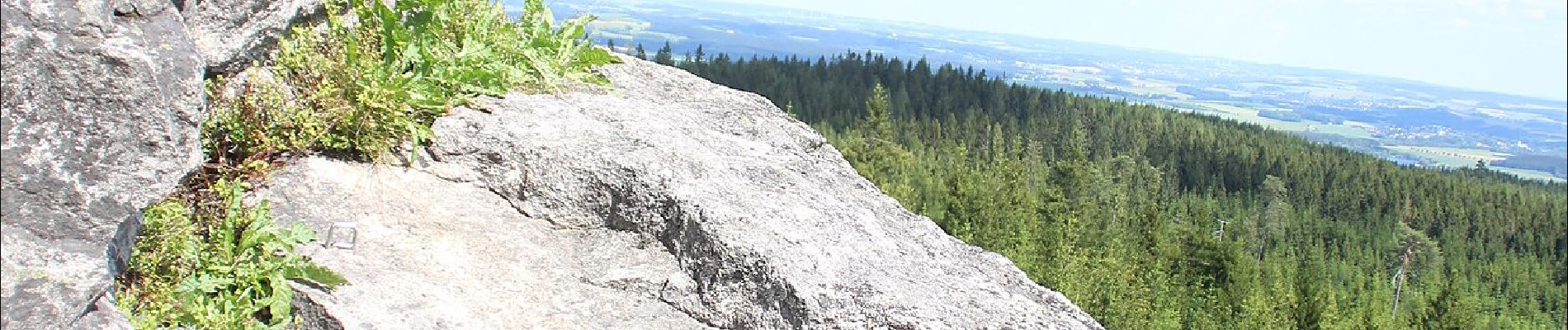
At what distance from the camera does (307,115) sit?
5.44 metres

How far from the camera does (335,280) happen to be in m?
4.68

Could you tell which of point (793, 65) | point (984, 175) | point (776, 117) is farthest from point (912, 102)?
point (776, 117)

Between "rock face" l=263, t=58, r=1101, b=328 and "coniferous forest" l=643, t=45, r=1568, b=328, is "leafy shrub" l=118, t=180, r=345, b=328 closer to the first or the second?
"rock face" l=263, t=58, r=1101, b=328

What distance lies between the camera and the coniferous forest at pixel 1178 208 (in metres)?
72.1

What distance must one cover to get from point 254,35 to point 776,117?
3.61 m

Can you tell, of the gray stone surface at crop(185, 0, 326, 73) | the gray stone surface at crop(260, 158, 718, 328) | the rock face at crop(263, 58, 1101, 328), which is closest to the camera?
the gray stone surface at crop(260, 158, 718, 328)

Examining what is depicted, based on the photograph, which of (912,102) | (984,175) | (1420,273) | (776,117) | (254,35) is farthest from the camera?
(912,102)

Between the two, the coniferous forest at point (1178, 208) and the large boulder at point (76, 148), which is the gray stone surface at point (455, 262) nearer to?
the large boulder at point (76, 148)

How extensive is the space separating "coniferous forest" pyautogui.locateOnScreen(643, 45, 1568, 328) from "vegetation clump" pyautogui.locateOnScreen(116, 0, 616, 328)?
48.9 meters

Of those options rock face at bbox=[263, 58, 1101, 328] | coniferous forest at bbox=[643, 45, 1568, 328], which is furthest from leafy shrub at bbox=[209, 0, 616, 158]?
coniferous forest at bbox=[643, 45, 1568, 328]

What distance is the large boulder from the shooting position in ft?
11.3

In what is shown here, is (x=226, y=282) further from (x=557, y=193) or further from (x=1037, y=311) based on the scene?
(x=1037, y=311)

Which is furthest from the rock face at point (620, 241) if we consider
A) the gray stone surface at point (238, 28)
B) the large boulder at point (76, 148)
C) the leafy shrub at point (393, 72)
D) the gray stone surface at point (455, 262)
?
the large boulder at point (76, 148)

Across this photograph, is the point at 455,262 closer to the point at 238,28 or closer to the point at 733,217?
the point at 733,217
